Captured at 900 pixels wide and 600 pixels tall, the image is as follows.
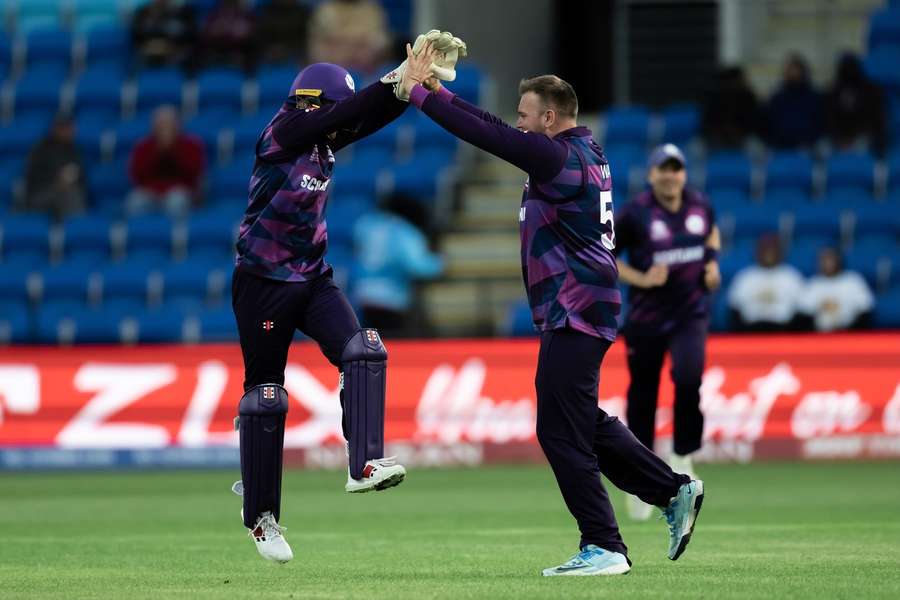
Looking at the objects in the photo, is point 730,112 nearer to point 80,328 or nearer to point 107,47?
point 80,328

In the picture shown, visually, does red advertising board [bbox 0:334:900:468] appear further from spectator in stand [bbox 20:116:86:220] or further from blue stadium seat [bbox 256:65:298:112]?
blue stadium seat [bbox 256:65:298:112]

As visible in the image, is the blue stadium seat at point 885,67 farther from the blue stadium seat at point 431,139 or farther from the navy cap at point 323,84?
the navy cap at point 323,84

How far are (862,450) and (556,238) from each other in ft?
30.6

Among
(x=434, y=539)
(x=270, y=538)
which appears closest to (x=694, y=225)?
(x=434, y=539)

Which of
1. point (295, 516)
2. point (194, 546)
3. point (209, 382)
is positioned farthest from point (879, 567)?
point (209, 382)

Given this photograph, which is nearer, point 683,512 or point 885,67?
point 683,512

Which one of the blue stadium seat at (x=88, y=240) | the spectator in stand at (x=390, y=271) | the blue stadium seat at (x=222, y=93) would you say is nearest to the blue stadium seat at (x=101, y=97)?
the blue stadium seat at (x=222, y=93)

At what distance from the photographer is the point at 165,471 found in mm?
16844

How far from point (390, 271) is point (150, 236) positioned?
3.47 meters

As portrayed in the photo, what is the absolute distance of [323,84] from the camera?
816 cm

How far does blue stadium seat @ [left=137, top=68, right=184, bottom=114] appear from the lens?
21.8 meters

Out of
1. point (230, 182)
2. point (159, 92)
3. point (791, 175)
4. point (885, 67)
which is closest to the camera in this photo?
point (791, 175)

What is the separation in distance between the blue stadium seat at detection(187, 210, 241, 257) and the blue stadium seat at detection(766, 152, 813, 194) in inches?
238

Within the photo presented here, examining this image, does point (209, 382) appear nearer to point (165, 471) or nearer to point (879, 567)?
point (165, 471)
